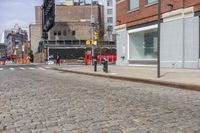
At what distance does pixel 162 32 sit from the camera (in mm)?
30328

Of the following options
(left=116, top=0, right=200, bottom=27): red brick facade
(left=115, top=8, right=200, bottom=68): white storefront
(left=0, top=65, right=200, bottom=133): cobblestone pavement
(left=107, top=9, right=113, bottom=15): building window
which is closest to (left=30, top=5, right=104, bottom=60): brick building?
(left=107, top=9, right=113, bottom=15): building window

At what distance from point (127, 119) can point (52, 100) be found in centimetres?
395

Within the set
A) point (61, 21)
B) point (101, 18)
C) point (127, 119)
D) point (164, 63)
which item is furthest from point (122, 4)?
point (101, 18)

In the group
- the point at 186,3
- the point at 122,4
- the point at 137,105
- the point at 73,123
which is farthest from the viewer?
the point at 122,4

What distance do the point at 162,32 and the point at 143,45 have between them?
14.9 feet

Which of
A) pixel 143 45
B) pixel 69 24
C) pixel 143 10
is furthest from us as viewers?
pixel 69 24

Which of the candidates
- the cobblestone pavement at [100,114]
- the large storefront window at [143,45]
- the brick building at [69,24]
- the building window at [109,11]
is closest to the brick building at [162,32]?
the large storefront window at [143,45]

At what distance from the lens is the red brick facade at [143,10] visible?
89.4ft

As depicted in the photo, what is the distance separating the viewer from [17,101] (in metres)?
11.3

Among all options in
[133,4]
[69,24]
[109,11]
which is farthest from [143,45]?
[109,11]

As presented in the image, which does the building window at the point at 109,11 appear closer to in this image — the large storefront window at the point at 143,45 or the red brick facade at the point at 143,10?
the red brick facade at the point at 143,10

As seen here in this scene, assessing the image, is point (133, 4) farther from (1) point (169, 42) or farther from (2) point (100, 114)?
(2) point (100, 114)

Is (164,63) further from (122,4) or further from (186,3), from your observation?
(122,4)

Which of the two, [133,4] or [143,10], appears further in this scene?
A: [133,4]
